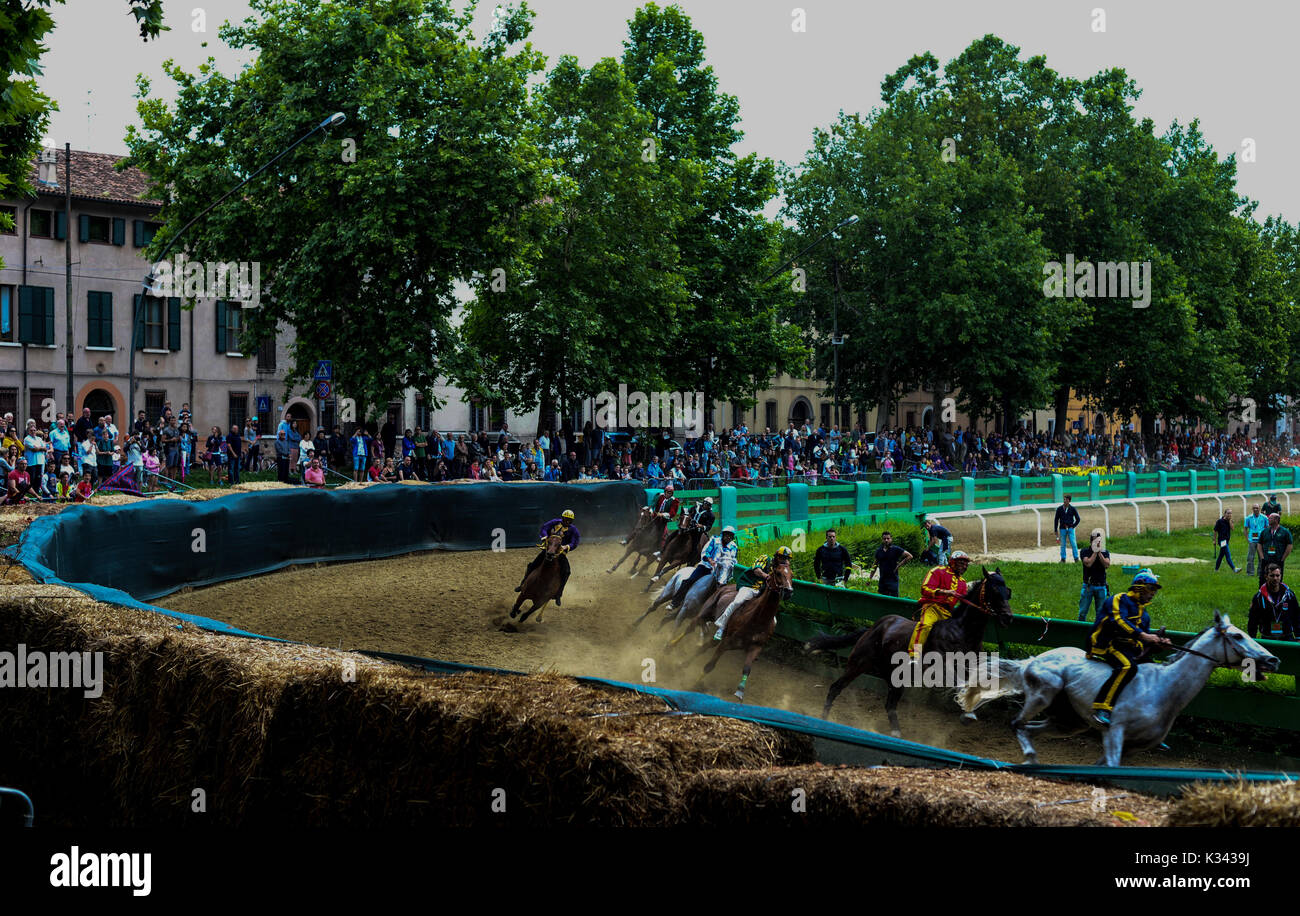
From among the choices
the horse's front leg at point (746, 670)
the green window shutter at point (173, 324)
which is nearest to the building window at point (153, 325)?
the green window shutter at point (173, 324)

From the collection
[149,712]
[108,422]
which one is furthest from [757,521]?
[149,712]

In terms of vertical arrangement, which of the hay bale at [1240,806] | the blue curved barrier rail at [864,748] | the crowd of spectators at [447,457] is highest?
the crowd of spectators at [447,457]

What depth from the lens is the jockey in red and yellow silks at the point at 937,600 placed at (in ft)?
42.3

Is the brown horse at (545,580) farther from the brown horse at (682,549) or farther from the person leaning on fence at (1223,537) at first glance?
the person leaning on fence at (1223,537)

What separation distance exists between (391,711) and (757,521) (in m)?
22.5

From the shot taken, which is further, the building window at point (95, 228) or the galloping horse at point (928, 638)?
the building window at point (95, 228)

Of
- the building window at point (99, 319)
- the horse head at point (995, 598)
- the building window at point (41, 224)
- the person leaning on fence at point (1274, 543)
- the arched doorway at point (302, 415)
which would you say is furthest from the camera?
the arched doorway at point (302, 415)

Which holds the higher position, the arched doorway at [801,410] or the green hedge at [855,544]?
the arched doorway at [801,410]

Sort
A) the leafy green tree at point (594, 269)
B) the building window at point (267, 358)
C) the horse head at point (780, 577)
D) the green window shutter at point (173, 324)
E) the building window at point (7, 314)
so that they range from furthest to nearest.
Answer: the building window at point (267, 358) < the green window shutter at point (173, 324) < the building window at point (7, 314) < the leafy green tree at point (594, 269) < the horse head at point (780, 577)

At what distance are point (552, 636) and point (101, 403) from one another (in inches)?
1346

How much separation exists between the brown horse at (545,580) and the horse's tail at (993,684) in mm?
6905

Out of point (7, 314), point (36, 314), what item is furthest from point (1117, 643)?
point (7, 314)

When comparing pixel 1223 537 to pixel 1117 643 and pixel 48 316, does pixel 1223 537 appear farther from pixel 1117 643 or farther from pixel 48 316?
pixel 48 316

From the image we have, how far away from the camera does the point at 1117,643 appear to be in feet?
36.7
